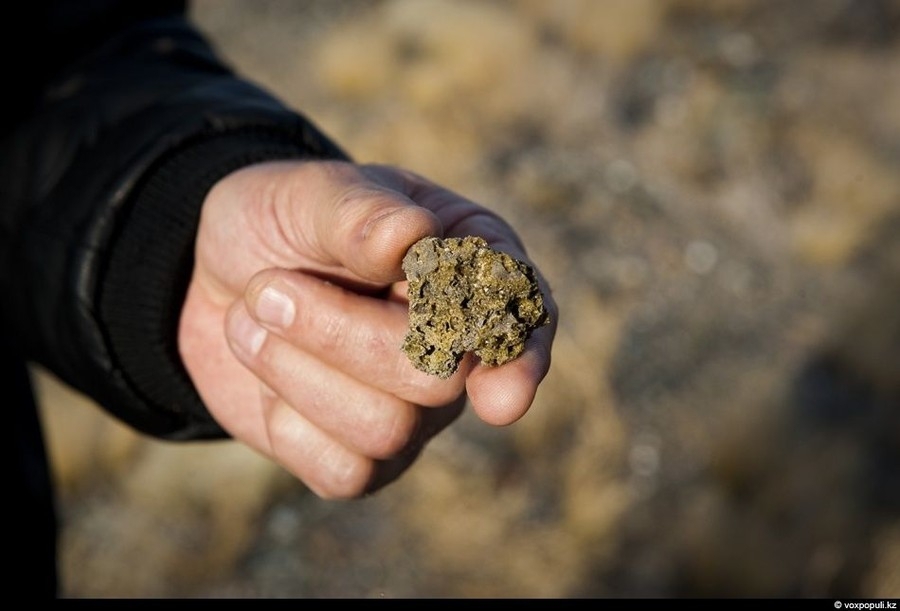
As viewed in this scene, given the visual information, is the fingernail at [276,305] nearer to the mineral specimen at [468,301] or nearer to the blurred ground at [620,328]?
the mineral specimen at [468,301]

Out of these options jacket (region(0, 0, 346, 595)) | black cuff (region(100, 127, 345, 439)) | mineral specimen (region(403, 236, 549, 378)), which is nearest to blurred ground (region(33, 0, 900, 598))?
jacket (region(0, 0, 346, 595))

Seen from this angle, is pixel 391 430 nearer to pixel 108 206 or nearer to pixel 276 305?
pixel 276 305

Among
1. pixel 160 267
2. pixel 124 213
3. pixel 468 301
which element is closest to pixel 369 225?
pixel 468 301

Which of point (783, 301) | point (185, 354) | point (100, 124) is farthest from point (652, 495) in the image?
point (100, 124)

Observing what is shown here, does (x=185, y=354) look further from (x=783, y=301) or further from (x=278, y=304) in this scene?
(x=783, y=301)

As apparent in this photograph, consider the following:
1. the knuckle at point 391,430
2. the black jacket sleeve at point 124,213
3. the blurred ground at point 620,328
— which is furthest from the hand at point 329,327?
the blurred ground at point 620,328

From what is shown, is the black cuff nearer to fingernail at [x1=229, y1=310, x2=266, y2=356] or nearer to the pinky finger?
fingernail at [x1=229, y1=310, x2=266, y2=356]

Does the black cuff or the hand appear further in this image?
the black cuff
